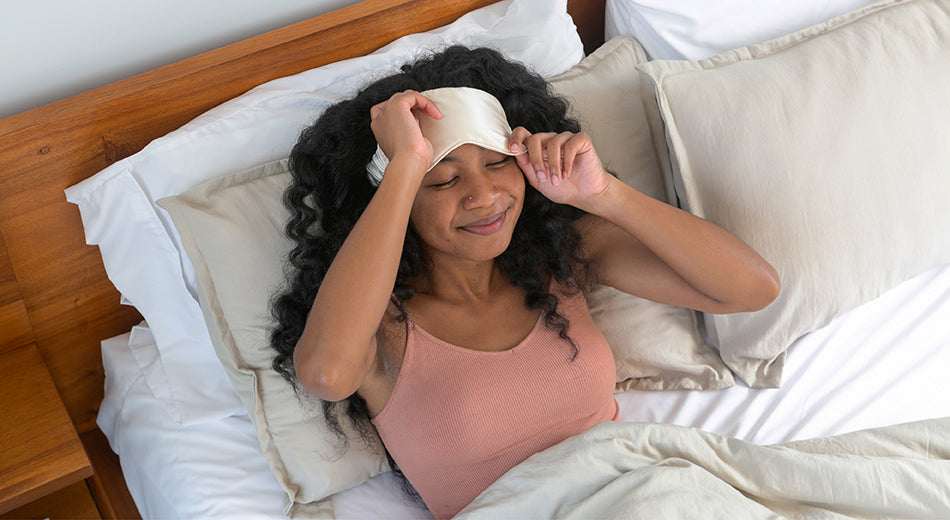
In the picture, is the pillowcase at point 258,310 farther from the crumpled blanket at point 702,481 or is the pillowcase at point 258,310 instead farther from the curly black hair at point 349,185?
the crumpled blanket at point 702,481

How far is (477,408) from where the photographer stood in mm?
1210

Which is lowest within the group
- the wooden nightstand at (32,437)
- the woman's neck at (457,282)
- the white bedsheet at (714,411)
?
the white bedsheet at (714,411)

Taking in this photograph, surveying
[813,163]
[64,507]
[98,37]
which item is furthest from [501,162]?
[64,507]

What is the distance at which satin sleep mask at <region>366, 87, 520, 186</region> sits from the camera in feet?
3.69

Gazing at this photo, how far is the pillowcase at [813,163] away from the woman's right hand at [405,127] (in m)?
0.49

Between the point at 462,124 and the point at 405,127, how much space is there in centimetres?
8

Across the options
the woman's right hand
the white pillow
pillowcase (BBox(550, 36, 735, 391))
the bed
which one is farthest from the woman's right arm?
Result: pillowcase (BBox(550, 36, 735, 391))

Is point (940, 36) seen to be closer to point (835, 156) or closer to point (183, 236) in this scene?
point (835, 156)

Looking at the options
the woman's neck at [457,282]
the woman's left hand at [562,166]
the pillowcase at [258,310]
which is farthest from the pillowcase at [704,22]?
the pillowcase at [258,310]

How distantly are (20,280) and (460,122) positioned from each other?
2.60 feet

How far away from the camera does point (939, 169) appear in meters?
1.48

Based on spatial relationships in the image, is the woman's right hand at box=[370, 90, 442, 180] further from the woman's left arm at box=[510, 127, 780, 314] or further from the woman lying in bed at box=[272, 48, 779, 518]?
the woman's left arm at box=[510, 127, 780, 314]

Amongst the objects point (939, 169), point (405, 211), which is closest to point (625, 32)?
point (939, 169)

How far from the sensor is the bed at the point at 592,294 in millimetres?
1318
